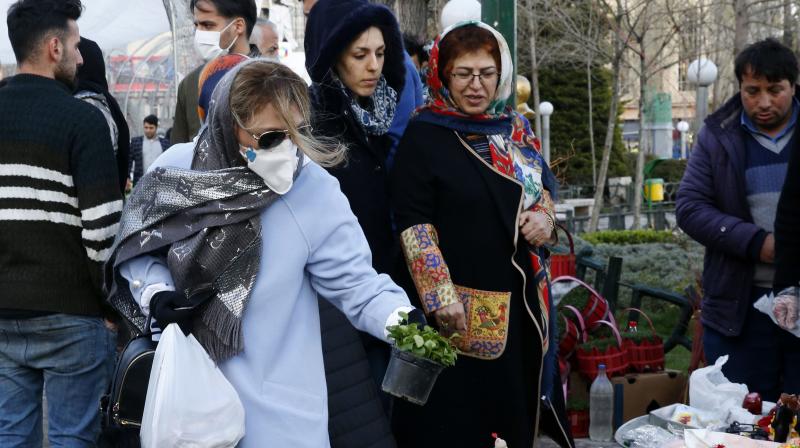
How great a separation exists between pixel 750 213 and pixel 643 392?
62.6 inches

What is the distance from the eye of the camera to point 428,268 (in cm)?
407

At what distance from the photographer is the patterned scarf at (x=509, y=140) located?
4.25m

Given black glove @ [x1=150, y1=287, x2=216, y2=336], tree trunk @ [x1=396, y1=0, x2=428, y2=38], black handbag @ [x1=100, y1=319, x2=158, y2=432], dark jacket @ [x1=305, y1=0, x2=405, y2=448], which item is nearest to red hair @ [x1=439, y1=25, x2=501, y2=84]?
dark jacket @ [x1=305, y1=0, x2=405, y2=448]

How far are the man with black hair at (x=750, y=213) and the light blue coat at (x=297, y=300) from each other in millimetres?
1955

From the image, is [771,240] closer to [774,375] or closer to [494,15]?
[774,375]

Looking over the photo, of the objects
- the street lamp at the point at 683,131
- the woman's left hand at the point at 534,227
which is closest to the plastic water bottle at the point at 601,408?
the woman's left hand at the point at 534,227

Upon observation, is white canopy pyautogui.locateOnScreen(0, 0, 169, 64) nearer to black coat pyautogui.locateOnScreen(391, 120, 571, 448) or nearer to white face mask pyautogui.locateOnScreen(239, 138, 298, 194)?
black coat pyautogui.locateOnScreen(391, 120, 571, 448)

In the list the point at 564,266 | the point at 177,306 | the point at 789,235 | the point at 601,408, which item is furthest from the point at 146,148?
the point at 177,306

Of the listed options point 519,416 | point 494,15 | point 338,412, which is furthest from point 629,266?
point 338,412

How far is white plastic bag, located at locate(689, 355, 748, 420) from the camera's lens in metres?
3.58

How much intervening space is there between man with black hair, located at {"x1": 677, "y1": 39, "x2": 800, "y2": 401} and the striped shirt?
239cm

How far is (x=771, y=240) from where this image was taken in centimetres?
432

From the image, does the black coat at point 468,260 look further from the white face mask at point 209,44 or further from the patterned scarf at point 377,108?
the white face mask at point 209,44

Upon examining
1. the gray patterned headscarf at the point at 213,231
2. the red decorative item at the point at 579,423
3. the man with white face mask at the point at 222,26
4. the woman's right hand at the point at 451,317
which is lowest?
the red decorative item at the point at 579,423
